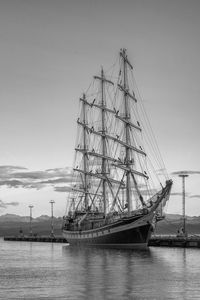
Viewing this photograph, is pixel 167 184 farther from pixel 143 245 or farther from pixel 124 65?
pixel 124 65

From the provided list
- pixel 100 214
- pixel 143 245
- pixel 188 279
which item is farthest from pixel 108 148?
pixel 188 279

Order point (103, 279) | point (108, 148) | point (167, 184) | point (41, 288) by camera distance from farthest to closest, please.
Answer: point (108, 148) < point (167, 184) < point (103, 279) < point (41, 288)

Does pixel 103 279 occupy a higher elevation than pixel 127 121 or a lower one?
lower

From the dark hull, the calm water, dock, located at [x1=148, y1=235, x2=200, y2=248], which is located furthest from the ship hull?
the calm water

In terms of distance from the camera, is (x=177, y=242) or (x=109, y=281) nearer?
(x=109, y=281)

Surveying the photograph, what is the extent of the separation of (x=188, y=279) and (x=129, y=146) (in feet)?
210

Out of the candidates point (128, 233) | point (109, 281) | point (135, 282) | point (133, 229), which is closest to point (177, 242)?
point (128, 233)

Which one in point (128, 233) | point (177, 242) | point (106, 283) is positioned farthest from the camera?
point (177, 242)

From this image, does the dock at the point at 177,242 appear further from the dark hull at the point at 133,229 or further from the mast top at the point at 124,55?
the mast top at the point at 124,55

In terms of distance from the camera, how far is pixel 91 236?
4439 inches

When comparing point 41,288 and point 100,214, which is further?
point 100,214

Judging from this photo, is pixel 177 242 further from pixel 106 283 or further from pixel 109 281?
pixel 106 283

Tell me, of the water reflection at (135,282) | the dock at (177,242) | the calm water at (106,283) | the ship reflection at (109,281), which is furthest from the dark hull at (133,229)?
the calm water at (106,283)

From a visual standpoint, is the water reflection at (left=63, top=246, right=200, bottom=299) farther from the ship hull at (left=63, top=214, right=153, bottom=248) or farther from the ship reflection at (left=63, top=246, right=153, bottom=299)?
the ship hull at (left=63, top=214, right=153, bottom=248)
